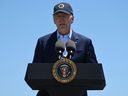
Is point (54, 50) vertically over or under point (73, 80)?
over

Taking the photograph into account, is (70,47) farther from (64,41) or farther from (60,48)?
(64,41)

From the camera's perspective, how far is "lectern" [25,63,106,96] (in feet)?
21.1

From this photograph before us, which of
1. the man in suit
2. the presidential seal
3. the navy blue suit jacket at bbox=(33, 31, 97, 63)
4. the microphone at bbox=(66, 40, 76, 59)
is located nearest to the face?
the man in suit

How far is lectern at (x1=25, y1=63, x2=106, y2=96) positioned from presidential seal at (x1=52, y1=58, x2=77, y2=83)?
0.06 meters

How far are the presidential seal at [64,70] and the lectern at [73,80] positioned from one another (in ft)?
0.21

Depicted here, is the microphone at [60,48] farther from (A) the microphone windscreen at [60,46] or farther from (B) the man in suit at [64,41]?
(B) the man in suit at [64,41]

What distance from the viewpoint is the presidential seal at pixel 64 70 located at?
21.0 ft

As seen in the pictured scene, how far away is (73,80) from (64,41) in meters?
0.95

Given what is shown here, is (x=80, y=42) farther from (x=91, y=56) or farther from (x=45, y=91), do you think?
(x=45, y=91)

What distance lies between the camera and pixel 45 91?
22.9ft

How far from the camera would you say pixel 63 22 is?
23.2 feet

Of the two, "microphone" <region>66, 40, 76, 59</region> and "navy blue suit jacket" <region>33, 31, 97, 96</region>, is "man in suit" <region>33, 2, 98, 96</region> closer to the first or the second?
"navy blue suit jacket" <region>33, 31, 97, 96</region>

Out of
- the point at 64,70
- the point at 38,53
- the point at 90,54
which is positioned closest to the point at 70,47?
the point at 64,70

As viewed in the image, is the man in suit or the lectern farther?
the man in suit
